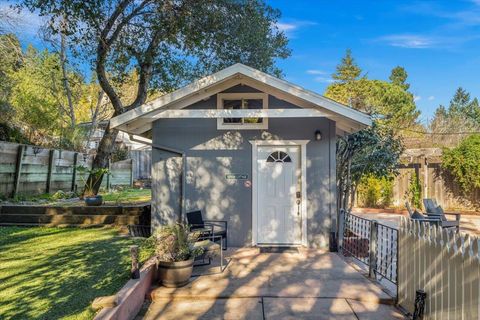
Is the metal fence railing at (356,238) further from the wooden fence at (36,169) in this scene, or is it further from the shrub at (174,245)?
the wooden fence at (36,169)

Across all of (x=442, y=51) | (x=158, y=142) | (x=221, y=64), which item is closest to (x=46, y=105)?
(x=221, y=64)

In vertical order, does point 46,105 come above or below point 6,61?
below

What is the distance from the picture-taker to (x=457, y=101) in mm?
38594

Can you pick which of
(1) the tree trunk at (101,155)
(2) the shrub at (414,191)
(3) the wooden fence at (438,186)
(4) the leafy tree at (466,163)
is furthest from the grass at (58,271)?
(4) the leafy tree at (466,163)

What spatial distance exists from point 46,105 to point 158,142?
10.4m

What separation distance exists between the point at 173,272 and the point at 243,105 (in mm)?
3927

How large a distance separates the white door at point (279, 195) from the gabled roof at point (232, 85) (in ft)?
3.71

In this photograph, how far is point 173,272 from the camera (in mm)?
4562

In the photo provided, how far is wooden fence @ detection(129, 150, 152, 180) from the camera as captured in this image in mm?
19811

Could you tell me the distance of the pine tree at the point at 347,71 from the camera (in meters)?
32.2

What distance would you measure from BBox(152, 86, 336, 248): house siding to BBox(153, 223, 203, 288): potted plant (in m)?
2.05

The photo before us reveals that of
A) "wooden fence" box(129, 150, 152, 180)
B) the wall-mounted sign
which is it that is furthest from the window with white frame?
"wooden fence" box(129, 150, 152, 180)

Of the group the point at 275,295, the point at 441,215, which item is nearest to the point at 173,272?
the point at 275,295

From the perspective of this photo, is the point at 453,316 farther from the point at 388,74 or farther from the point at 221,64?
the point at 388,74
